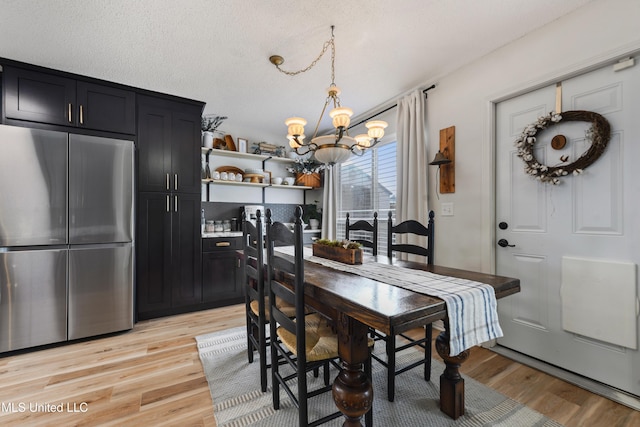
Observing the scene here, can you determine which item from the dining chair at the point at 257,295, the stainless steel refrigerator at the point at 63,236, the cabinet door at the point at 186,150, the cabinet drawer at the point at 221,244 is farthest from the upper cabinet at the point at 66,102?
the dining chair at the point at 257,295

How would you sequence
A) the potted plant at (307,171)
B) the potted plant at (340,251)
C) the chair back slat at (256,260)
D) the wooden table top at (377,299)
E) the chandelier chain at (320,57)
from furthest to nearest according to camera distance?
the potted plant at (307,171), the chandelier chain at (320,57), the potted plant at (340,251), the chair back slat at (256,260), the wooden table top at (377,299)

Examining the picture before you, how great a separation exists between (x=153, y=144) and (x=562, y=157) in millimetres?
3738

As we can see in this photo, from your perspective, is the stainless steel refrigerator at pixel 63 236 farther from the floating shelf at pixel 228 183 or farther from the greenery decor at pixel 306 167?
the greenery decor at pixel 306 167

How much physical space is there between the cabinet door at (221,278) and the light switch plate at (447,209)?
2.50m

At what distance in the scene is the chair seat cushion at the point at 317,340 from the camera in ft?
4.45

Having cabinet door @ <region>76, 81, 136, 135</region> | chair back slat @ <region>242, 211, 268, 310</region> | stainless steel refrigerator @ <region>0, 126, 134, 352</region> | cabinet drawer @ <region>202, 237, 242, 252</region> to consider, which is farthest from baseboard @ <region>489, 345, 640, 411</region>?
cabinet door @ <region>76, 81, 136, 135</region>

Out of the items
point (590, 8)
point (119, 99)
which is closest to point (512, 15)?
point (590, 8)

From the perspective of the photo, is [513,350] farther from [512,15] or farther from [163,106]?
[163,106]

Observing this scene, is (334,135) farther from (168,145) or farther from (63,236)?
(63,236)

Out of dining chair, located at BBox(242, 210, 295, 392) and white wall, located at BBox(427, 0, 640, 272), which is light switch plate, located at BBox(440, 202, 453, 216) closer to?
white wall, located at BBox(427, 0, 640, 272)

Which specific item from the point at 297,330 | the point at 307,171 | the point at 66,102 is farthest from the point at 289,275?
the point at 307,171

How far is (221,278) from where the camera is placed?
3.42 meters

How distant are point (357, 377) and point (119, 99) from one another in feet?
10.9

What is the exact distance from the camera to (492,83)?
2.36 m
